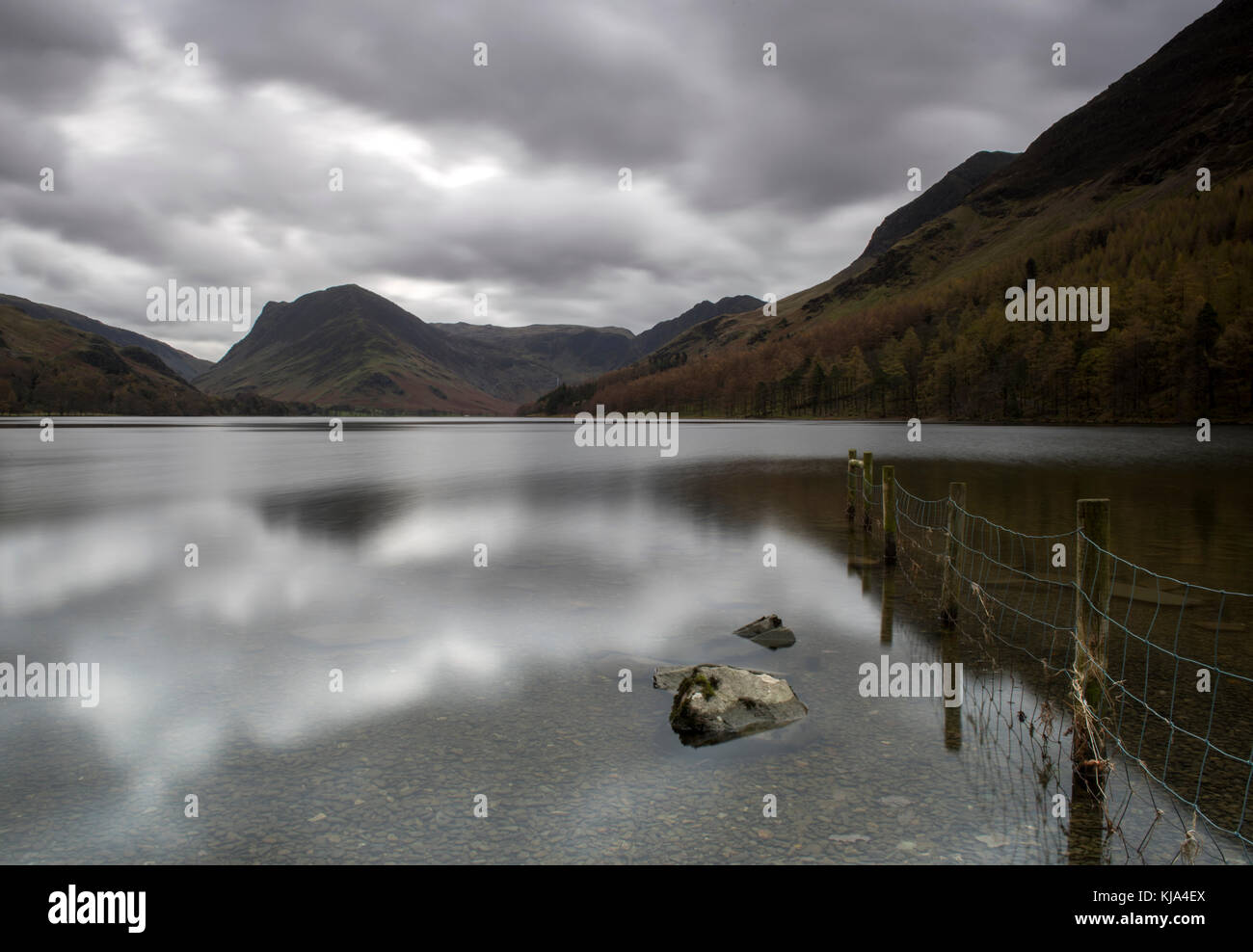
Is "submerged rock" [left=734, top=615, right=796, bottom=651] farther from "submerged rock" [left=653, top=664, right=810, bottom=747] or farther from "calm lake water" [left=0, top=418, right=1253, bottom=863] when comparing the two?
"submerged rock" [left=653, top=664, right=810, bottom=747]

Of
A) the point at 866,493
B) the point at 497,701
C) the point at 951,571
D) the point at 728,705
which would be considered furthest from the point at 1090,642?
the point at 866,493

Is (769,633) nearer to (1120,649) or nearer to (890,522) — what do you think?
(1120,649)

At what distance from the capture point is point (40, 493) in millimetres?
42125

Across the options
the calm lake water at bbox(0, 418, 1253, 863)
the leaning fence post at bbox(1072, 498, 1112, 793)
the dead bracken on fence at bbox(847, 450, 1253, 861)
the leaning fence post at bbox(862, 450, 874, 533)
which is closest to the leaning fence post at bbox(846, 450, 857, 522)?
the calm lake water at bbox(0, 418, 1253, 863)

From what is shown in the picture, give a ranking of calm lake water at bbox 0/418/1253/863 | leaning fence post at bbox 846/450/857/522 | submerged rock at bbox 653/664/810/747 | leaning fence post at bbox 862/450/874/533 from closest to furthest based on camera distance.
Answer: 1. calm lake water at bbox 0/418/1253/863
2. submerged rock at bbox 653/664/810/747
3. leaning fence post at bbox 862/450/874/533
4. leaning fence post at bbox 846/450/857/522

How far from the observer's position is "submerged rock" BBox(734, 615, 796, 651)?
14027mm

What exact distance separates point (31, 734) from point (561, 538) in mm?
18104

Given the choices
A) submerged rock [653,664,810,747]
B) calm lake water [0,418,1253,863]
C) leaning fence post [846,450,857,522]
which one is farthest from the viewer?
leaning fence post [846,450,857,522]

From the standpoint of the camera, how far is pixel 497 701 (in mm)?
11172

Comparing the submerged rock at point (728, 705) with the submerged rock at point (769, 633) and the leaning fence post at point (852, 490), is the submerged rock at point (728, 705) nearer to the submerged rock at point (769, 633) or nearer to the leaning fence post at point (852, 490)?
the submerged rock at point (769, 633)

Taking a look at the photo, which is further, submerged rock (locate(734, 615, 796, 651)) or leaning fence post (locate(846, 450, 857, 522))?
leaning fence post (locate(846, 450, 857, 522))

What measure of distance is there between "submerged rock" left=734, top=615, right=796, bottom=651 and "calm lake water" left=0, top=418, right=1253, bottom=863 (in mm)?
366
